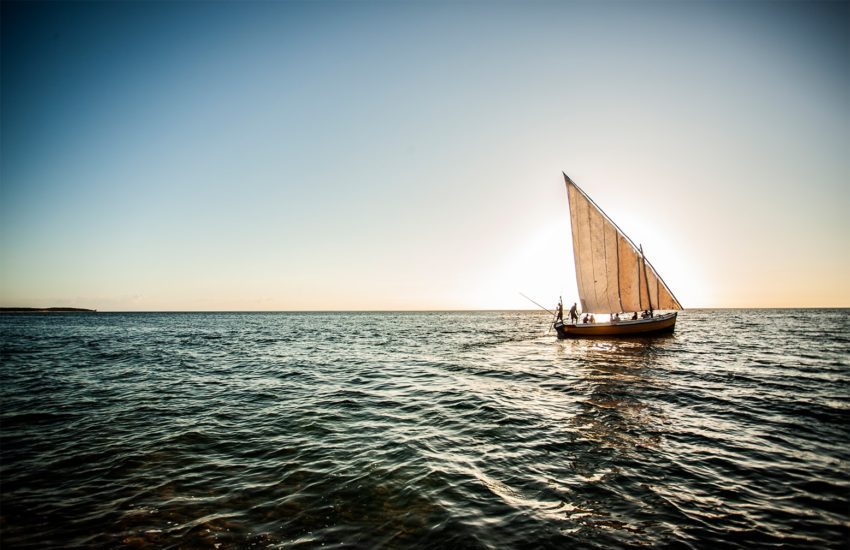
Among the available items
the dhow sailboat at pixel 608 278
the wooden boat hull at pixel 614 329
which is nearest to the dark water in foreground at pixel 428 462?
the wooden boat hull at pixel 614 329

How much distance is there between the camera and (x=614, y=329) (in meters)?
35.9

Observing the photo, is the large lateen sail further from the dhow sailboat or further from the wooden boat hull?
the wooden boat hull

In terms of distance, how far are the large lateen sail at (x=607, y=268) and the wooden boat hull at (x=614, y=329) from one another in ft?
5.26

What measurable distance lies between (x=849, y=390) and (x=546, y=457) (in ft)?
52.6

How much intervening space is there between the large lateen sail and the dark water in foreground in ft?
62.0

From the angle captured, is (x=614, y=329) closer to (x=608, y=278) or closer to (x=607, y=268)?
(x=608, y=278)

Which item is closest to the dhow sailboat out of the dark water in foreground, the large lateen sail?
the large lateen sail

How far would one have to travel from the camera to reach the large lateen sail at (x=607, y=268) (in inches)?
1387

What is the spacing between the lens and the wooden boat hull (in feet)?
117

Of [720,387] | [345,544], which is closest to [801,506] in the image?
[345,544]

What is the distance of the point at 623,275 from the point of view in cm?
3594

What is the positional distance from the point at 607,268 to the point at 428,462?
110ft

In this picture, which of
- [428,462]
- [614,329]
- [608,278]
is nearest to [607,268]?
[608,278]

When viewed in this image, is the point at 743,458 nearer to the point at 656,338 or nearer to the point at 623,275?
the point at 623,275
